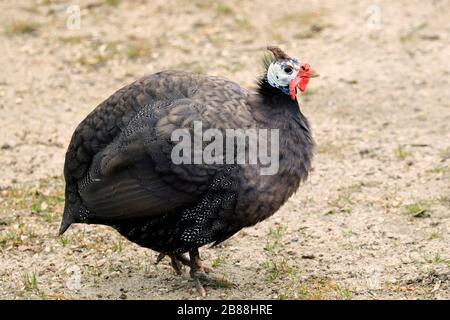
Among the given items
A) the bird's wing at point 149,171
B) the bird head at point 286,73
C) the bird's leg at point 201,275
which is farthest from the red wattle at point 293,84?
the bird's leg at point 201,275

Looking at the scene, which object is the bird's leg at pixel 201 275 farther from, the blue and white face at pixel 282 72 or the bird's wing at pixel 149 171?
the blue and white face at pixel 282 72

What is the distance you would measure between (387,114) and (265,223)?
2.11 metres

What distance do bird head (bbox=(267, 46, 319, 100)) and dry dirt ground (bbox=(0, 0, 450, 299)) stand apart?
3.73ft

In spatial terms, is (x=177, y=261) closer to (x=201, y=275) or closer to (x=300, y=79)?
(x=201, y=275)

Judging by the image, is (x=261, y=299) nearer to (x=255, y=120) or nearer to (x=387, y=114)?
(x=255, y=120)

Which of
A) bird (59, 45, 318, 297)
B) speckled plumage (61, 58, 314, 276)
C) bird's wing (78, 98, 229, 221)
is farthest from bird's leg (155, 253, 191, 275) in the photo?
bird's wing (78, 98, 229, 221)

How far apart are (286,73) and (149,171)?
3.08ft

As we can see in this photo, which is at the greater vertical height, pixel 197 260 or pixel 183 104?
pixel 183 104

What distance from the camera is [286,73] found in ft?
16.2

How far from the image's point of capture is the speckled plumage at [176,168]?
4.73 meters

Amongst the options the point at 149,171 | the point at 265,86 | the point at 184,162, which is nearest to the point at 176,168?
the point at 184,162

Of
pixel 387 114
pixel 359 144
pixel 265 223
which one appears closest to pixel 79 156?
pixel 265 223

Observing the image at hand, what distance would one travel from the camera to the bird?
15.5ft

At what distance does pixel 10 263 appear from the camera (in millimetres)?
5535
